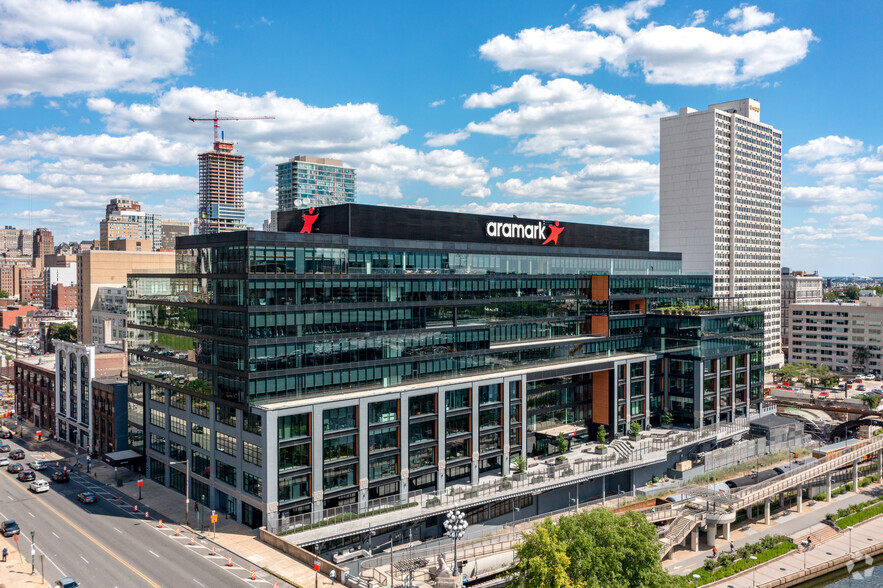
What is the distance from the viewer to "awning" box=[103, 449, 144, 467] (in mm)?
91125

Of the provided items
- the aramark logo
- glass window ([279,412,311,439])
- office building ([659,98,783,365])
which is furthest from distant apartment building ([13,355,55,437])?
office building ([659,98,783,365])

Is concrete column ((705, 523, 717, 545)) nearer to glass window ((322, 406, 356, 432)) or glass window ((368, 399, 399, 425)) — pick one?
glass window ((368, 399, 399, 425))

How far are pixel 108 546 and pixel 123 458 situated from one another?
27486mm

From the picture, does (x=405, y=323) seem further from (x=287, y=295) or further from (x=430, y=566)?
(x=430, y=566)

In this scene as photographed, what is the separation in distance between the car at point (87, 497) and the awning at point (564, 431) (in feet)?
196

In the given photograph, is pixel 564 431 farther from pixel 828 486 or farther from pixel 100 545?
pixel 100 545

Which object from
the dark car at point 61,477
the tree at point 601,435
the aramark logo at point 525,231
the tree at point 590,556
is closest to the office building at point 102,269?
the dark car at point 61,477

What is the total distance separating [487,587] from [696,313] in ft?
212

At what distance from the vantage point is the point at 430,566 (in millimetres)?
65000

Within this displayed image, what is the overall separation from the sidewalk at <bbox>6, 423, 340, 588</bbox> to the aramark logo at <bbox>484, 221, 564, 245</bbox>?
52.0m

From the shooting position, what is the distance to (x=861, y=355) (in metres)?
192

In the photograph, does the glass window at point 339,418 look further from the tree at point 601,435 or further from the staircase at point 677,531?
the tree at point 601,435

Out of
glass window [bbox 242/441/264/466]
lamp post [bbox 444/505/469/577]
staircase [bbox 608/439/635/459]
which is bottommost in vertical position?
staircase [bbox 608/439/635/459]

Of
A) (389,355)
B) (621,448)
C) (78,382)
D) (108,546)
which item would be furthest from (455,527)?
(78,382)
